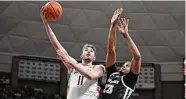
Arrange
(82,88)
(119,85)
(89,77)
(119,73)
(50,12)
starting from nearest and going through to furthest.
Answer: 1. (89,77)
2. (82,88)
3. (50,12)
4. (119,85)
5. (119,73)

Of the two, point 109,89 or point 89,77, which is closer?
point 89,77

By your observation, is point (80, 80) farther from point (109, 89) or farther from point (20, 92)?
point (20, 92)

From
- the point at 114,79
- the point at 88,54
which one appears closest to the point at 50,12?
the point at 88,54

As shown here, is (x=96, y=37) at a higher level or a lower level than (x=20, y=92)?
higher

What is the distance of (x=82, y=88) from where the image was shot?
4824 mm

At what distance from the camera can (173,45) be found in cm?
1688

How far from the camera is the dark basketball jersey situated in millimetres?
5430

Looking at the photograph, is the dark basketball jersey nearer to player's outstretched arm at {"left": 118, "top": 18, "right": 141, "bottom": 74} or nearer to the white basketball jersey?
player's outstretched arm at {"left": 118, "top": 18, "right": 141, "bottom": 74}

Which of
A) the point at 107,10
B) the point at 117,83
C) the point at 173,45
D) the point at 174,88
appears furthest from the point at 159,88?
the point at 117,83

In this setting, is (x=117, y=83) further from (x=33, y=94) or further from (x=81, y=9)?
(x=81, y=9)

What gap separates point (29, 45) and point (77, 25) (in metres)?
2.15

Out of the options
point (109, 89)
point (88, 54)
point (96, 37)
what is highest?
point (96, 37)

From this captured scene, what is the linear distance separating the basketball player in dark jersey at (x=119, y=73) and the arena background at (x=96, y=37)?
9755mm

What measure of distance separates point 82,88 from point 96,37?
11628 millimetres
